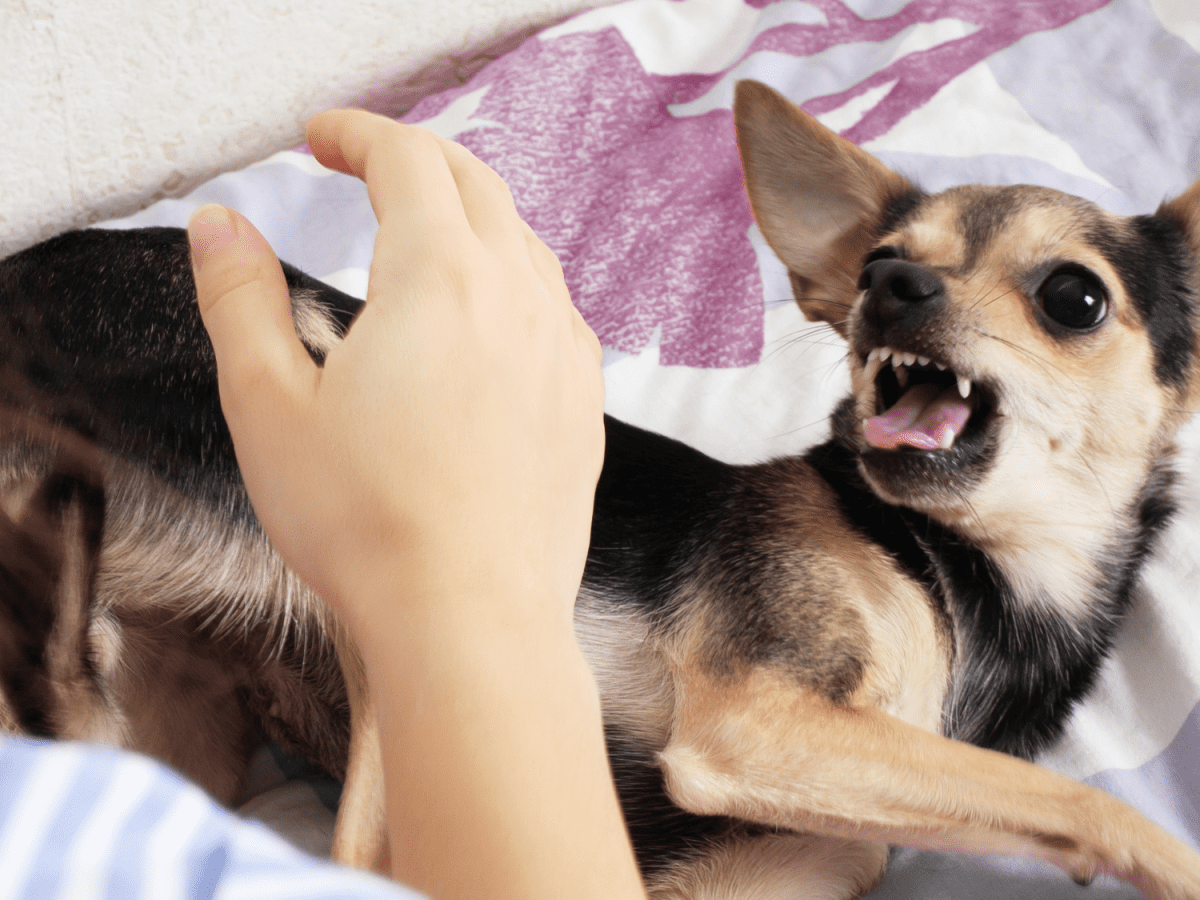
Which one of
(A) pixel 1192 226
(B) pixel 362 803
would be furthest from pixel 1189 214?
(B) pixel 362 803

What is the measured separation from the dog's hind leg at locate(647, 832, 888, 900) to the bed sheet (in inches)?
17.4

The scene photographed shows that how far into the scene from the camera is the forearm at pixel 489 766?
45cm

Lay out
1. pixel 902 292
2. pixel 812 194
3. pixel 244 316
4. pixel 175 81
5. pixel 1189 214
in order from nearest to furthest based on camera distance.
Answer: pixel 244 316
pixel 902 292
pixel 1189 214
pixel 812 194
pixel 175 81

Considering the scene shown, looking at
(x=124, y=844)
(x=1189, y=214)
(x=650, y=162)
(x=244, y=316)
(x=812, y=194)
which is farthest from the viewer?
(x=650, y=162)

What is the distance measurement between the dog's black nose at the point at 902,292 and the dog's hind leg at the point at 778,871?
2.00ft

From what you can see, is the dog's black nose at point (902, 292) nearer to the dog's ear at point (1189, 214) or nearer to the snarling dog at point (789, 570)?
the snarling dog at point (789, 570)

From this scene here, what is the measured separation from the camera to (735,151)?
1.73 metres

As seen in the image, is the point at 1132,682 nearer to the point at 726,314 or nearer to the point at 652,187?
the point at 726,314

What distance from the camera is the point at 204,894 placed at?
331mm

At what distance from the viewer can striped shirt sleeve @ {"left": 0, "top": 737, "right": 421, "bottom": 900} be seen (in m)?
0.31

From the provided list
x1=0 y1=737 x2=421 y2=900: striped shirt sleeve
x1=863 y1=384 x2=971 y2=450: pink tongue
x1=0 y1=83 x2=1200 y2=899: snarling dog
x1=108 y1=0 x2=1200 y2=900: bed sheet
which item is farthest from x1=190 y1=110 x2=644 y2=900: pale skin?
x1=108 y1=0 x2=1200 y2=900: bed sheet

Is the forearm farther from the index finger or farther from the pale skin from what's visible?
the index finger

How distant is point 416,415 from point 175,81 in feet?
3.98

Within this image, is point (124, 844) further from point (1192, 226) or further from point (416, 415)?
point (1192, 226)
